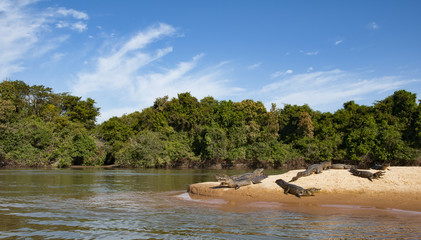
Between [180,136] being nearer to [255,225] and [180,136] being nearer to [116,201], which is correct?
[116,201]

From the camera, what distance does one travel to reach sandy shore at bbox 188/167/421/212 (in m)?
11.9

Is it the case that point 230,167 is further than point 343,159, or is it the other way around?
point 230,167

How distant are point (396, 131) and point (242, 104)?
25.4 m

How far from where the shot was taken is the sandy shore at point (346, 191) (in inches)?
470

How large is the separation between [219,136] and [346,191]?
38973 millimetres

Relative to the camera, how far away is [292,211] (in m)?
11.0

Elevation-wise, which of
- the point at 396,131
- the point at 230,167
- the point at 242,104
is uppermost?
the point at 242,104

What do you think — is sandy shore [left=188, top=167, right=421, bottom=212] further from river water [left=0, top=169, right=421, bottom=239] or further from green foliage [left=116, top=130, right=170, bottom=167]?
green foliage [left=116, top=130, right=170, bottom=167]

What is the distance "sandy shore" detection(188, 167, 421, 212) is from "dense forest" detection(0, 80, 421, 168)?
3199 centimetres

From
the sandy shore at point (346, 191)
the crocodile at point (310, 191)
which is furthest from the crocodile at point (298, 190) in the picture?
the sandy shore at point (346, 191)

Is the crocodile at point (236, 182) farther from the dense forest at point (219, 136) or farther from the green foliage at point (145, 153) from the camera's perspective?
the green foliage at point (145, 153)

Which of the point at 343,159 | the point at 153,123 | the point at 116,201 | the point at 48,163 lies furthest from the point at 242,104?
the point at 116,201

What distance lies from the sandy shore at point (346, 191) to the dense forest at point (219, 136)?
1259 inches

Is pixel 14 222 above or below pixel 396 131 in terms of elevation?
below
